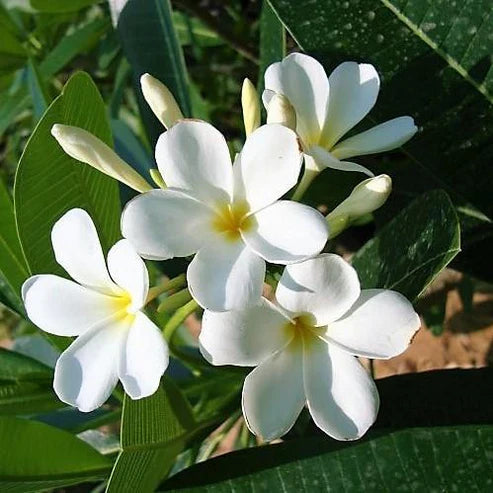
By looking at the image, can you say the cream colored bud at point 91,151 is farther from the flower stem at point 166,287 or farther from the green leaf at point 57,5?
the green leaf at point 57,5

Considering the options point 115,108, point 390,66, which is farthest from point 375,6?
point 115,108

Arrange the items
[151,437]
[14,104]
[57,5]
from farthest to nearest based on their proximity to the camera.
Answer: [14,104]
[57,5]
[151,437]

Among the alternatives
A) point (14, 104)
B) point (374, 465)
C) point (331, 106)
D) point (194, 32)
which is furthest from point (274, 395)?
point (194, 32)

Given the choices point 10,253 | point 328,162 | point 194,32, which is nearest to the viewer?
point 328,162

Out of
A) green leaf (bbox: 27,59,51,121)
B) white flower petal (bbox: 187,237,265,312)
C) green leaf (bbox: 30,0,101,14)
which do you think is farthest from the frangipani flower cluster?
green leaf (bbox: 30,0,101,14)

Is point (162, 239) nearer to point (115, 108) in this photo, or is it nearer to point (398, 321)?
point (398, 321)

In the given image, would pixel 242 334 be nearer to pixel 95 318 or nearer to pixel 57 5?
pixel 95 318

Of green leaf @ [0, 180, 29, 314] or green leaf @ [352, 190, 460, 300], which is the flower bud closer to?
green leaf @ [352, 190, 460, 300]
